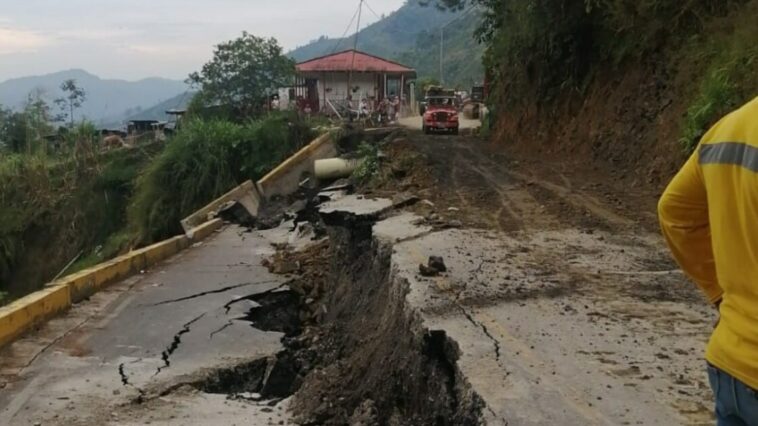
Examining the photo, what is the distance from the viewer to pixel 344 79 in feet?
145

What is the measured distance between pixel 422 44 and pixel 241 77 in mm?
65711

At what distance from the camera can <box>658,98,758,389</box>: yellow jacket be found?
1.92 metres

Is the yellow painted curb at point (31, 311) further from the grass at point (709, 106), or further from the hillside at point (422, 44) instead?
the hillside at point (422, 44)

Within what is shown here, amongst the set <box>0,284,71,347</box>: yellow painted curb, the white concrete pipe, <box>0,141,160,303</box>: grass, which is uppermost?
the white concrete pipe

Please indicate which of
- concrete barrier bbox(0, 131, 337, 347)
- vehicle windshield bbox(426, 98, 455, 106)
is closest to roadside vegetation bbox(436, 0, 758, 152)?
vehicle windshield bbox(426, 98, 455, 106)

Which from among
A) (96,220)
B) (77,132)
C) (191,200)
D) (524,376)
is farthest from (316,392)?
(77,132)

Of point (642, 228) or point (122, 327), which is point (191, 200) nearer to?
point (122, 327)

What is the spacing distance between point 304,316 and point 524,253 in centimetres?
376

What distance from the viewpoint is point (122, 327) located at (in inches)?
370

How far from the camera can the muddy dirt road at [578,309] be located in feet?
13.2

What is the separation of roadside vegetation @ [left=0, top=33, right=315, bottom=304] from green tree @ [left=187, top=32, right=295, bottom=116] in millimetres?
47

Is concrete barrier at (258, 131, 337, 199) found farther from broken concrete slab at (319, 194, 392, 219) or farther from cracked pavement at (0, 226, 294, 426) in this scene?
broken concrete slab at (319, 194, 392, 219)

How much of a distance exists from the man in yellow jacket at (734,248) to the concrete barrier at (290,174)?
2159 centimetres

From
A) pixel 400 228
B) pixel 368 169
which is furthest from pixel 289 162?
pixel 400 228
